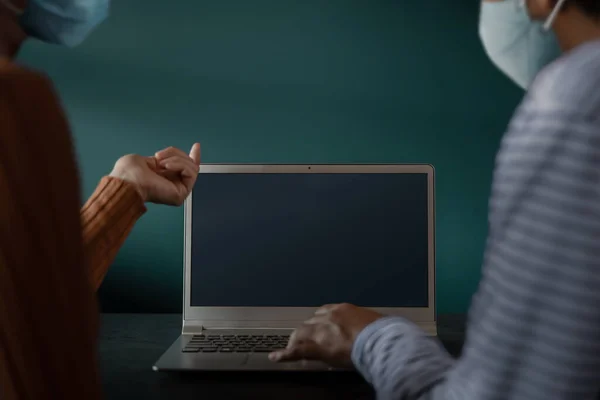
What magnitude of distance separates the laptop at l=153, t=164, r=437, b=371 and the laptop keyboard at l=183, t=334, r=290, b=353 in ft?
0.22


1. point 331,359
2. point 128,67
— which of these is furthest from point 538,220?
point 128,67

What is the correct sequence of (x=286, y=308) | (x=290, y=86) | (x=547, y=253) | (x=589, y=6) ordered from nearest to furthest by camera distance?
(x=547, y=253) < (x=589, y=6) < (x=286, y=308) < (x=290, y=86)

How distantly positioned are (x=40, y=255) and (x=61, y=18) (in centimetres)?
38

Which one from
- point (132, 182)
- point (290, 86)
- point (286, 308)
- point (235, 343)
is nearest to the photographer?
point (132, 182)

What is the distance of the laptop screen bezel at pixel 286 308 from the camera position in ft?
4.07

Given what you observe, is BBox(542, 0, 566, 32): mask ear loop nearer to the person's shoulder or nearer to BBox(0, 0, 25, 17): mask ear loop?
the person's shoulder

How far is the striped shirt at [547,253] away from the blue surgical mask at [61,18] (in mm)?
491

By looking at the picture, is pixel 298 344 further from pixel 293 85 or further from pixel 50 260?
pixel 293 85

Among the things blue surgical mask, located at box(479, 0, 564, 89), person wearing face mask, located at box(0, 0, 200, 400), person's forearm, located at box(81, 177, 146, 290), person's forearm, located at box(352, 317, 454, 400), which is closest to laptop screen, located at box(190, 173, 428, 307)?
person's forearm, located at box(81, 177, 146, 290)

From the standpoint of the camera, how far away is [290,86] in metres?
1.48

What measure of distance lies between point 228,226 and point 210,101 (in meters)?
0.38

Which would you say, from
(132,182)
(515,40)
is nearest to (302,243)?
(132,182)

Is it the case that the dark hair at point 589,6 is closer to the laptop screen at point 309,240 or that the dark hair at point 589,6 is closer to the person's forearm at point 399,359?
the person's forearm at point 399,359

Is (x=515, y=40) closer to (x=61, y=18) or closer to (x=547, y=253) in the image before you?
(x=547, y=253)
